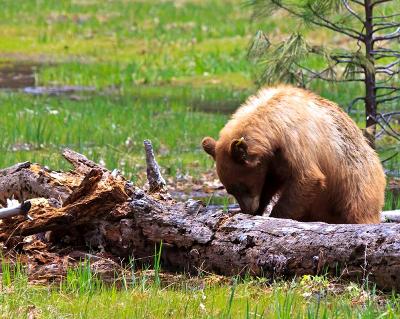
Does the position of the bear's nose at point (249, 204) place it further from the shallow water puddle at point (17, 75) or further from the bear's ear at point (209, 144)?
the shallow water puddle at point (17, 75)

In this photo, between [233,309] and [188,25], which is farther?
[188,25]

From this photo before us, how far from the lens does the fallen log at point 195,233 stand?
6363 millimetres

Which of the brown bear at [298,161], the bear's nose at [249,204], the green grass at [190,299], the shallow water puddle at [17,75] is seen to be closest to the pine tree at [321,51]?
the brown bear at [298,161]

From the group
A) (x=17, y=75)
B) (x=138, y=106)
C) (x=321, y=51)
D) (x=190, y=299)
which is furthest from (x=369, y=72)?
(x=17, y=75)

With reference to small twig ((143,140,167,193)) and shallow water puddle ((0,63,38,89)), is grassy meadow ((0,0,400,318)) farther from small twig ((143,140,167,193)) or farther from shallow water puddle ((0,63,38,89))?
small twig ((143,140,167,193))

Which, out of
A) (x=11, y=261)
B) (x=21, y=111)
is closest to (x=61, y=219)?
(x=11, y=261)

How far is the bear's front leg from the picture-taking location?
750 centimetres

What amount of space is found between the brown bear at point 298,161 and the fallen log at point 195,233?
1.47ft

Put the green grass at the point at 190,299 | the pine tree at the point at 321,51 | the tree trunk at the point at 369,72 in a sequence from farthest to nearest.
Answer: the tree trunk at the point at 369,72
the pine tree at the point at 321,51
the green grass at the point at 190,299

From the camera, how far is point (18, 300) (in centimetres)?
586

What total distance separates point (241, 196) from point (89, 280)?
1.84 meters

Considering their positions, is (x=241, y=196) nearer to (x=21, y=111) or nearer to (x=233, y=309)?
(x=233, y=309)

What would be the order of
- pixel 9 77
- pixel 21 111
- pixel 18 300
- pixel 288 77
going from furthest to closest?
pixel 9 77 < pixel 21 111 < pixel 288 77 < pixel 18 300

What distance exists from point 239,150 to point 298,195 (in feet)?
1.86
